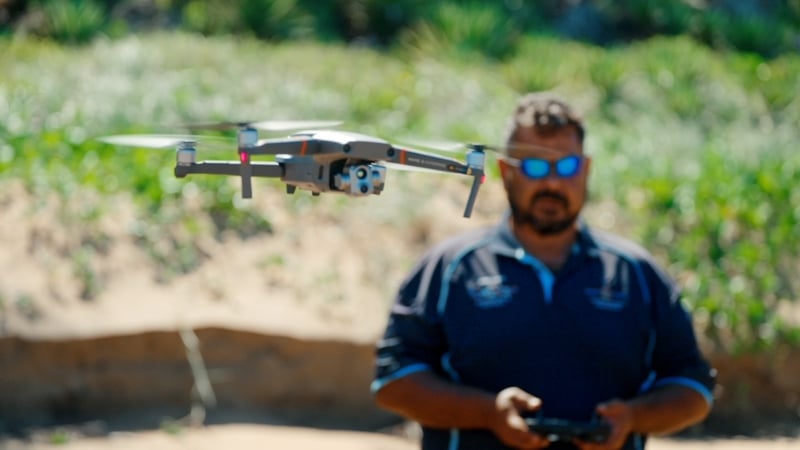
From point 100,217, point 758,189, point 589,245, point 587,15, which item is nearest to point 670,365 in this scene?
point 589,245

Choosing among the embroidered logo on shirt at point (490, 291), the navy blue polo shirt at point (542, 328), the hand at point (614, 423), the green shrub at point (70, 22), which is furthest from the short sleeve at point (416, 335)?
the green shrub at point (70, 22)

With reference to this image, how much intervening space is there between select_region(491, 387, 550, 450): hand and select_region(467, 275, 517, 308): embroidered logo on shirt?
315mm

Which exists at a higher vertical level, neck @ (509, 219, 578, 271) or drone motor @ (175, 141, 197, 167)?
drone motor @ (175, 141, 197, 167)

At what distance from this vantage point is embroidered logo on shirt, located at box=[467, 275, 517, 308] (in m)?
4.02

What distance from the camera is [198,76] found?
38.9ft

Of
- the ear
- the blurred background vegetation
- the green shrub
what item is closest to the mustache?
the ear

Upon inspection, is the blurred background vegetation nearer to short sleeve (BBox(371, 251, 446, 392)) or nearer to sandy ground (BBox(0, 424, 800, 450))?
sandy ground (BBox(0, 424, 800, 450))

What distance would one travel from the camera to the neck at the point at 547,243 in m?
4.16

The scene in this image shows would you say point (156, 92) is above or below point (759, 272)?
above

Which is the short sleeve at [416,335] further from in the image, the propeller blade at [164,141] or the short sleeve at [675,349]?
the propeller blade at [164,141]

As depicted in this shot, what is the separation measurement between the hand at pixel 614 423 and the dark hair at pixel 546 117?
0.88 meters

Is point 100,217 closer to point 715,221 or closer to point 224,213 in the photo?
point 224,213

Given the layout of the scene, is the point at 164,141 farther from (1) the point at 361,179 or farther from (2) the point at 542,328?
(2) the point at 542,328

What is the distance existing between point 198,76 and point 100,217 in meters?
3.78
